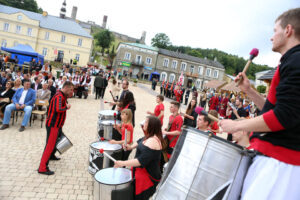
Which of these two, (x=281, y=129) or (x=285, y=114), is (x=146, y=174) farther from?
(x=285, y=114)

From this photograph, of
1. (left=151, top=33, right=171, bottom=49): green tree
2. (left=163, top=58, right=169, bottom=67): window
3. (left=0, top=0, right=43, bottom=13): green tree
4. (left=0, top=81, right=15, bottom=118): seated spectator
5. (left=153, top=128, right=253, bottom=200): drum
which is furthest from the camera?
(left=151, top=33, right=171, bottom=49): green tree

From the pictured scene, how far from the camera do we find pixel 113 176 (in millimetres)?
3363

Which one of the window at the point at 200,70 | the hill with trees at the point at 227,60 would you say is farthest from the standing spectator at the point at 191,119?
the hill with trees at the point at 227,60

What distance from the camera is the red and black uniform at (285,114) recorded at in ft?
4.18

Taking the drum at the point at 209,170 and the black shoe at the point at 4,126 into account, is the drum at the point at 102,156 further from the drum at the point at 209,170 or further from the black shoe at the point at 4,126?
the black shoe at the point at 4,126

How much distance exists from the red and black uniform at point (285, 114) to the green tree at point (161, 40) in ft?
251

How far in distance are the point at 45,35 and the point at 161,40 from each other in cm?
4187

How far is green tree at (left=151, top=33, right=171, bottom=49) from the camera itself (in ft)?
248

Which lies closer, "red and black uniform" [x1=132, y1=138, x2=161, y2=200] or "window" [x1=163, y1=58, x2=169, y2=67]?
"red and black uniform" [x1=132, y1=138, x2=161, y2=200]

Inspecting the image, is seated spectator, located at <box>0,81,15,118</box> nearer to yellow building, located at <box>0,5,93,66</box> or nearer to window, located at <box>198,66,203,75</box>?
yellow building, located at <box>0,5,93,66</box>

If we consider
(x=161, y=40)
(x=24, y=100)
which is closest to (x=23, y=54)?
(x=24, y=100)

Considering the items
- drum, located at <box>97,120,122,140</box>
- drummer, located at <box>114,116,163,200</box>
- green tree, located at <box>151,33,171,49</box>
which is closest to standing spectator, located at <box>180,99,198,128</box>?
drum, located at <box>97,120,122,140</box>

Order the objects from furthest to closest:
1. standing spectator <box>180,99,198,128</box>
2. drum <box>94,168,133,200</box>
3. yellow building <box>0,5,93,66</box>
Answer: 1. yellow building <box>0,5,93,66</box>
2. standing spectator <box>180,99,198,128</box>
3. drum <box>94,168,133,200</box>

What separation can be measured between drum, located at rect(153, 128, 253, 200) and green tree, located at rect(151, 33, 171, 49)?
76.5 metres
